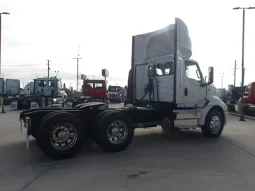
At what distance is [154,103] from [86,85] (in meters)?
16.9

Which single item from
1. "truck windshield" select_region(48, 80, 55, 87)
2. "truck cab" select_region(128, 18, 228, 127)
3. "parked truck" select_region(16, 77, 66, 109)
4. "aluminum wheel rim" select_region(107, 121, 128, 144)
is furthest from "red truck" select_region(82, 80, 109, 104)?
"aluminum wheel rim" select_region(107, 121, 128, 144)

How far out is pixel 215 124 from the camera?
10.0 metres

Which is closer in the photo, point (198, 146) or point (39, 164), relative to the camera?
point (39, 164)

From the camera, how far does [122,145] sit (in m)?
7.84

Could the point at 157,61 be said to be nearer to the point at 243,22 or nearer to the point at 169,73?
the point at 169,73

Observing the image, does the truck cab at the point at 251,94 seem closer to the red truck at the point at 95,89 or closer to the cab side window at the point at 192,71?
the red truck at the point at 95,89

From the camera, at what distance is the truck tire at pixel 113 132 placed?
760 cm

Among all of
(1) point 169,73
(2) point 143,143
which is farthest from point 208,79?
(2) point 143,143

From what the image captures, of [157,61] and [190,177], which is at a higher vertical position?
[157,61]

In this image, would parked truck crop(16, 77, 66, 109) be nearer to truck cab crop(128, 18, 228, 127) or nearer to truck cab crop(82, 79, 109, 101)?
truck cab crop(82, 79, 109, 101)

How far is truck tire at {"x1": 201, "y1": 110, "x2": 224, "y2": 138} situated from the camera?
391 inches

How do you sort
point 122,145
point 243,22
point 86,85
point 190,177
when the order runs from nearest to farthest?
point 190,177 < point 122,145 < point 243,22 < point 86,85

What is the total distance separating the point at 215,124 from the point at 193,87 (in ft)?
A: 4.82

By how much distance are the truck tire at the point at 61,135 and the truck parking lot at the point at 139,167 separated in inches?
9.5
